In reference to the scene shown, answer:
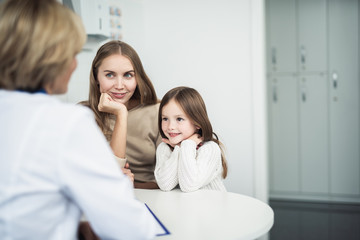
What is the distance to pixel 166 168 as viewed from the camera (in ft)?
4.72

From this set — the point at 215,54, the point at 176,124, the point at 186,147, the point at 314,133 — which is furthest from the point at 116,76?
the point at 314,133

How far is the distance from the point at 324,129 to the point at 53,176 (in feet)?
10.4

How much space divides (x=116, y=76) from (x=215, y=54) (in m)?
0.57

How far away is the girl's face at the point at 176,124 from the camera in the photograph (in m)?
1.51

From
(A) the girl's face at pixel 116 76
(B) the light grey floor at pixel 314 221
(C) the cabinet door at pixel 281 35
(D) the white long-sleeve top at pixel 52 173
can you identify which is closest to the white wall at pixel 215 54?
(A) the girl's face at pixel 116 76

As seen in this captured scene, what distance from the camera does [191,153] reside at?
4.65ft

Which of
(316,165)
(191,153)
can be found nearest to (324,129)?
(316,165)

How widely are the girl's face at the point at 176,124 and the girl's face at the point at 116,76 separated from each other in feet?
0.72

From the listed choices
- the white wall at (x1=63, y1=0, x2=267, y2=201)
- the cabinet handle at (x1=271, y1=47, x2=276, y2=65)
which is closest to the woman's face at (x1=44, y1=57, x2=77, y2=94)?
the white wall at (x1=63, y1=0, x2=267, y2=201)

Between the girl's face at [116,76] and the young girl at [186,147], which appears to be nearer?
the young girl at [186,147]

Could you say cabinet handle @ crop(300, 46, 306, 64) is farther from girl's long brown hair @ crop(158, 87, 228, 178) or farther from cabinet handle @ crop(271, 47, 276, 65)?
girl's long brown hair @ crop(158, 87, 228, 178)

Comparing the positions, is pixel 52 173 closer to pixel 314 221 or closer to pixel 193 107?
pixel 193 107

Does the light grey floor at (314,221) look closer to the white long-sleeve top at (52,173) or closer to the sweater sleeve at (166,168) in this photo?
the sweater sleeve at (166,168)

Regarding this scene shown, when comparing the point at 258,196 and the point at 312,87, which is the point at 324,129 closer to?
the point at 312,87
